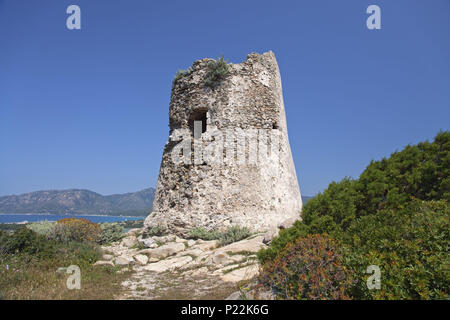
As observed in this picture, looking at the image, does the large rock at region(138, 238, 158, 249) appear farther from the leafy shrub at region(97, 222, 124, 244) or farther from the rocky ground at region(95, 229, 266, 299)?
the leafy shrub at region(97, 222, 124, 244)

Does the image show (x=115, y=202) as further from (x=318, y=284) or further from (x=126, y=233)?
(x=318, y=284)

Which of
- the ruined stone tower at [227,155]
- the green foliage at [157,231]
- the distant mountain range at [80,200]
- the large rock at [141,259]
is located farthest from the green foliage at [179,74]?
the distant mountain range at [80,200]

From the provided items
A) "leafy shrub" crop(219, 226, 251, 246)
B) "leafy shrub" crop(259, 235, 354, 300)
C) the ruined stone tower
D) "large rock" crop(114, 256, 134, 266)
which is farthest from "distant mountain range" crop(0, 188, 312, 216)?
"leafy shrub" crop(259, 235, 354, 300)

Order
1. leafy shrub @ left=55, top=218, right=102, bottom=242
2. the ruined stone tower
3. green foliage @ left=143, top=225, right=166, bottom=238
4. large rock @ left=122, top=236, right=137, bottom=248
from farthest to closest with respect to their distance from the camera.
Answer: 1. green foliage @ left=143, top=225, right=166, bottom=238
2. the ruined stone tower
3. large rock @ left=122, top=236, right=137, bottom=248
4. leafy shrub @ left=55, top=218, right=102, bottom=242

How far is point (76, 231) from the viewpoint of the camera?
920cm

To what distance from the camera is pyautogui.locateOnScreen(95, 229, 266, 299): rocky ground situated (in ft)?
16.5

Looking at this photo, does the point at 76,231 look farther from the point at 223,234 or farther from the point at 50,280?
the point at 223,234

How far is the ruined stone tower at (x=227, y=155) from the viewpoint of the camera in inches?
396

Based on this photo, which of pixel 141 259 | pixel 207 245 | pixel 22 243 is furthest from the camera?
pixel 207 245

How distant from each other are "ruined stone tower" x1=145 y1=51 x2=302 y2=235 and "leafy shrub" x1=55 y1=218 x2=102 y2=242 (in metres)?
2.02

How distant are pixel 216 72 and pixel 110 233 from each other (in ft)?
26.5

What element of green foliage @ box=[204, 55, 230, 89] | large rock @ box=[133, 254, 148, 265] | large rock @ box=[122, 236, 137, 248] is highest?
green foliage @ box=[204, 55, 230, 89]

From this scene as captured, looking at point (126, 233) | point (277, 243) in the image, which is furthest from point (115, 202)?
point (277, 243)

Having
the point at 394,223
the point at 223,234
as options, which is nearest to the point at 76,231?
the point at 223,234
